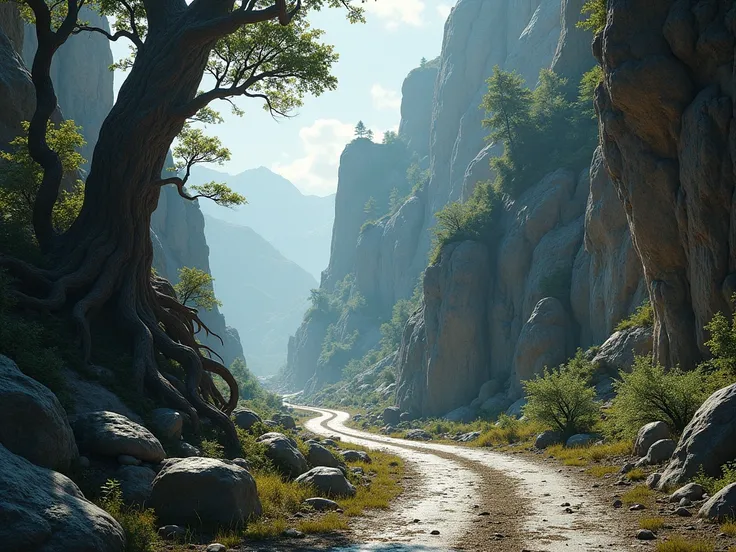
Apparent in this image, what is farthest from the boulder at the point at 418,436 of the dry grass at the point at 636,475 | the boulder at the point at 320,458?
the dry grass at the point at 636,475

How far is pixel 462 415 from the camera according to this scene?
51.8m

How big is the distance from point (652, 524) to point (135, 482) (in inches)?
369

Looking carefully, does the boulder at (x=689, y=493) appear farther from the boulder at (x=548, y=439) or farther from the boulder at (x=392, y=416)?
the boulder at (x=392, y=416)

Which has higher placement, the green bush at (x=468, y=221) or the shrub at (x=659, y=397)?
the green bush at (x=468, y=221)

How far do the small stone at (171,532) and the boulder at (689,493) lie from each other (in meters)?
9.66

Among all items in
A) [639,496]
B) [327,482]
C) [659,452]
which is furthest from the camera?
[659,452]

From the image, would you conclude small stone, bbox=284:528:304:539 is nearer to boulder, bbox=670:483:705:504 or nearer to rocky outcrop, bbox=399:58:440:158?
boulder, bbox=670:483:705:504

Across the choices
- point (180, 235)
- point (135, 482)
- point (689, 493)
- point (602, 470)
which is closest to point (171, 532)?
point (135, 482)

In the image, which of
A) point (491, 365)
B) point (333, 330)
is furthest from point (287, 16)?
point (333, 330)

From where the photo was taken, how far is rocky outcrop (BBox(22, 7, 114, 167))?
86.3 meters

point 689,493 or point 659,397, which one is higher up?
point 659,397

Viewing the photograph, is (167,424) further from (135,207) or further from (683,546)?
(683,546)

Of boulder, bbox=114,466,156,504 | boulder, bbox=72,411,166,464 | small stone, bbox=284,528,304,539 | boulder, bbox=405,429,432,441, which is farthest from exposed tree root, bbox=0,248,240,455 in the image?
boulder, bbox=405,429,432,441

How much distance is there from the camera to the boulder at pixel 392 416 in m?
64.7
